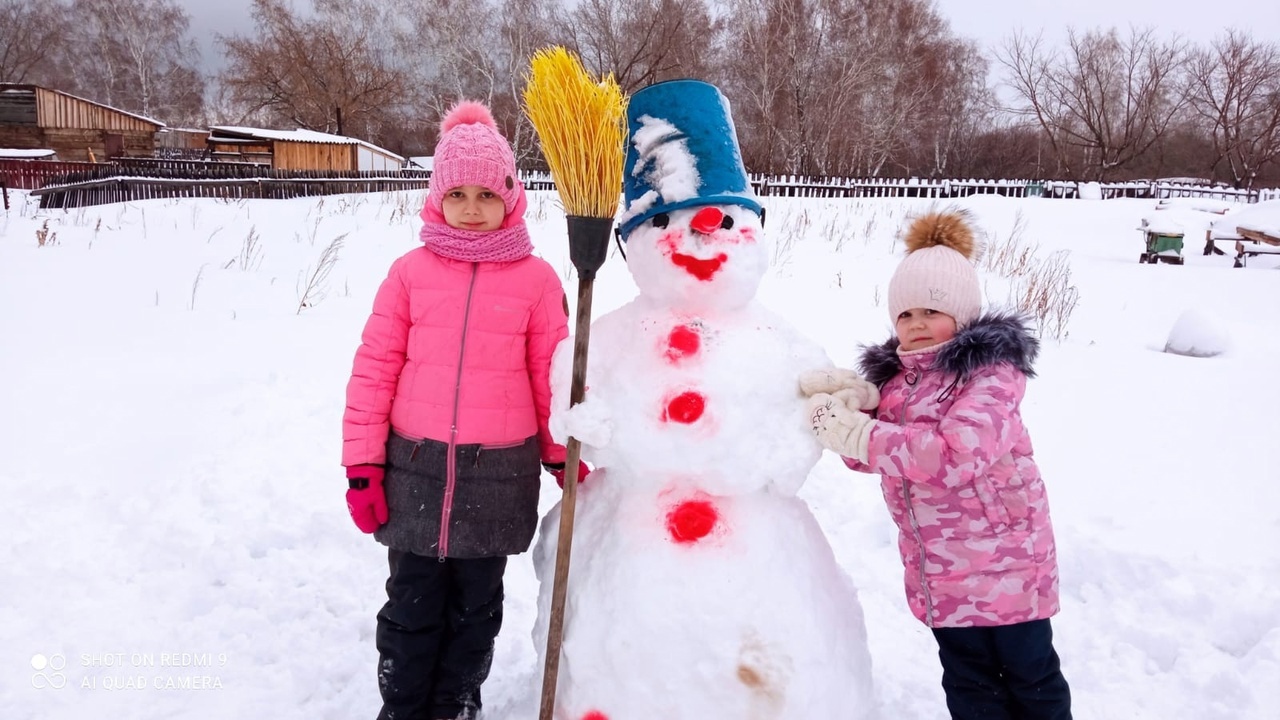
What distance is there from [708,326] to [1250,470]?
2957 millimetres

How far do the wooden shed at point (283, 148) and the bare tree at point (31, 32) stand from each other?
61.4 ft

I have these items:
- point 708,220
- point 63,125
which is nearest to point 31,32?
point 63,125

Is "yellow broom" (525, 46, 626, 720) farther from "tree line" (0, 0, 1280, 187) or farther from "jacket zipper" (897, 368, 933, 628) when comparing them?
"tree line" (0, 0, 1280, 187)

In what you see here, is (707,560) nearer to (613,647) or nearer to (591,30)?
(613,647)

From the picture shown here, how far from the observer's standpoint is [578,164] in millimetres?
1564

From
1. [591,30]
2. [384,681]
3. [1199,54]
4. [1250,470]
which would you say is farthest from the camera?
[1199,54]

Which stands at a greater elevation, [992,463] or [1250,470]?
[992,463]

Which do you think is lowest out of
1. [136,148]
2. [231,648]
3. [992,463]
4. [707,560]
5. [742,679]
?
[231,648]

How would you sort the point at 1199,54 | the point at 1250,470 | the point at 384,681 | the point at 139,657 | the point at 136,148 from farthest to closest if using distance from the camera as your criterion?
the point at 1199,54
the point at 136,148
the point at 1250,470
the point at 139,657
the point at 384,681

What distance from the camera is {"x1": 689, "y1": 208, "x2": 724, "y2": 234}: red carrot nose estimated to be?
65.9 inches

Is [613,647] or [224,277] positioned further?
[224,277]

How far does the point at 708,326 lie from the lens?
1.71m

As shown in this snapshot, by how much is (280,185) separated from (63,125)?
37.7ft

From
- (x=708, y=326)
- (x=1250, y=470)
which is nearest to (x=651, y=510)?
(x=708, y=326)
